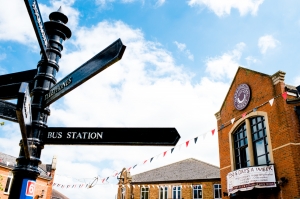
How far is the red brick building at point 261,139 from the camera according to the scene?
1335 centimetres

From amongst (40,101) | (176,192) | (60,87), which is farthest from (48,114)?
(176,192)

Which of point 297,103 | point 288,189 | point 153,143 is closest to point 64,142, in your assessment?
point 153,143

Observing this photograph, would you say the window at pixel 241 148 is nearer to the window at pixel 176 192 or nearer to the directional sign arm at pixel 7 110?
the window at pixel 176 192

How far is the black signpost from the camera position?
2.26m

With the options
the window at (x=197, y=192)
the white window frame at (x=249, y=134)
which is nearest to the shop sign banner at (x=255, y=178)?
the white window frame at (x=249, y=134)

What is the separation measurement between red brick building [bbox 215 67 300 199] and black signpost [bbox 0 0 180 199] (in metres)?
12.4

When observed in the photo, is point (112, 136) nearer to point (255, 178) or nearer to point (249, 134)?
point (255, 178)

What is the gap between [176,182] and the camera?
31234mm

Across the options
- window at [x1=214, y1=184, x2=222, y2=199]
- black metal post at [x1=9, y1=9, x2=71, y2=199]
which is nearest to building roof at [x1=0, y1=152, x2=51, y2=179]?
window at [x1=214, y1=184, x2=222, y2=199]

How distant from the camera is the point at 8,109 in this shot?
2.37 metres

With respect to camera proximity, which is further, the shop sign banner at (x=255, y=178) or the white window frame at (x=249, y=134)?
the white window frame at (x=249, y=134)

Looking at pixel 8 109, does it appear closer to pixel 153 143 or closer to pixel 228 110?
pixel 153 143

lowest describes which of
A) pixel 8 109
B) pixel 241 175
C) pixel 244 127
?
pixel 8 109

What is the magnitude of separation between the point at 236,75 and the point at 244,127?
13.2 ft
